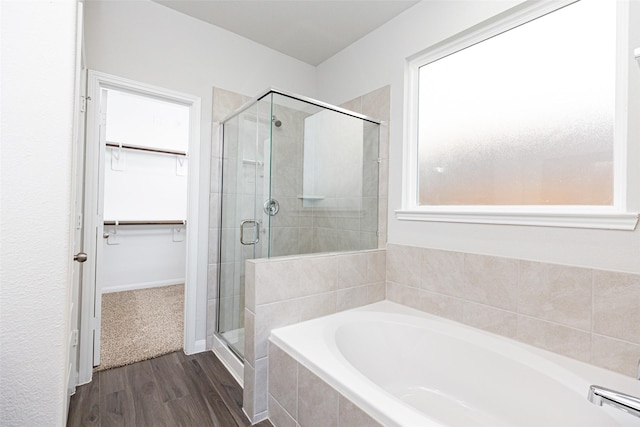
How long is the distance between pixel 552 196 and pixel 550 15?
3.12 ft

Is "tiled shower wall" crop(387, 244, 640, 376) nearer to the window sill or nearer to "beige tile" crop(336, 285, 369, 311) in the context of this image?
the window sill

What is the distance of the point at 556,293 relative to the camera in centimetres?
140

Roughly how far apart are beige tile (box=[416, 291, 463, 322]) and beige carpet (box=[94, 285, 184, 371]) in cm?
195

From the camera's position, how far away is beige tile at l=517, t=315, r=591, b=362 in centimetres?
132

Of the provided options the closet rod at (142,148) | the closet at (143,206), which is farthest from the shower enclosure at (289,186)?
the closet rod at (142,148)

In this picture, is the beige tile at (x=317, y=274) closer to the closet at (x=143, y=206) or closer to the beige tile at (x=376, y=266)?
the beige tile at (x=376, y=266)

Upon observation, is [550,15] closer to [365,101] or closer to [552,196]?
[552,196]

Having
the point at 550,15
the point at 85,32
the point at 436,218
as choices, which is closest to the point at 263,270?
the point at 436,218

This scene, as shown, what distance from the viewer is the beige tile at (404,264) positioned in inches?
79.0

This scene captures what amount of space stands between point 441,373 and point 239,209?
1.69m

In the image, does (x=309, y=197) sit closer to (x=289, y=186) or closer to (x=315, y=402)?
(x=289, y=186)

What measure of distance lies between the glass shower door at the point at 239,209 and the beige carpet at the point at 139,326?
0.54m

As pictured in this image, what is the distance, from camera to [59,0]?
0.86 m

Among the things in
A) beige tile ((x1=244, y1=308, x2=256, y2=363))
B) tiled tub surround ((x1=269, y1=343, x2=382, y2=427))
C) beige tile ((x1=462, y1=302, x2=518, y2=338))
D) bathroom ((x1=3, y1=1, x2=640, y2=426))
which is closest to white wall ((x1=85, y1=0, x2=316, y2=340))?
bathroom ((x1=3, y1=1, x2=640, y2=426))
